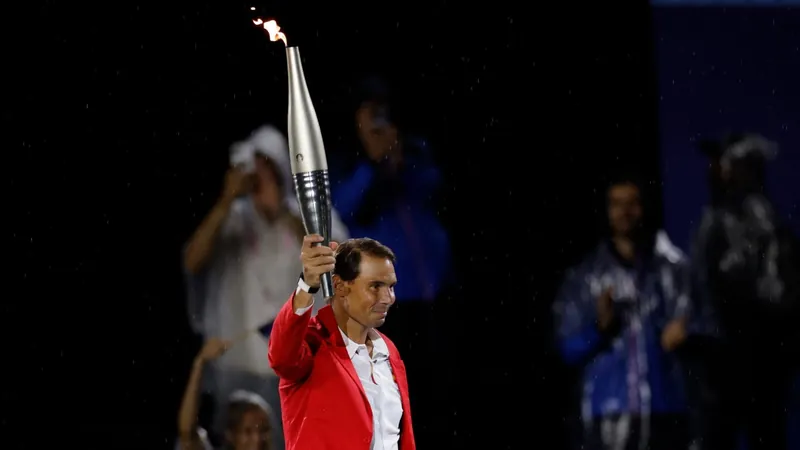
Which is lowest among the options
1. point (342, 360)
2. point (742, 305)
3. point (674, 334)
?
point (674, 334)

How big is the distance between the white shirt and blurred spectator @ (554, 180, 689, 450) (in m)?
2.41

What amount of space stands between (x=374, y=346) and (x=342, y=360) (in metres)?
0.19

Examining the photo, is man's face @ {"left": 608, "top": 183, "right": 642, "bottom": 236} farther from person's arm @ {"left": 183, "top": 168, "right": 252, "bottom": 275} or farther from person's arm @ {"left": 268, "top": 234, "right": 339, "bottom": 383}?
person's arm @ {"left": 268, "top": 234, "right": 339, "bottom": 383}

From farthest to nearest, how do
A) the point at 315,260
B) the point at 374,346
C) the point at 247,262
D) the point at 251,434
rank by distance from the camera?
the point at 247,262 → the point at 251,434 → the point at 374,346 → the point at 315,260

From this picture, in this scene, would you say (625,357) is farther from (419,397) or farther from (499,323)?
(419,397)

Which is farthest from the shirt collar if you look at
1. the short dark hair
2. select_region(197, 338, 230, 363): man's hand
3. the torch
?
select_region(197, 338, 230, 363): man's hand

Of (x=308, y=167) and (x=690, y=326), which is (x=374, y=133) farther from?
(x=308, y=167)

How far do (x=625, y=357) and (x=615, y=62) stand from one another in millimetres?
1510

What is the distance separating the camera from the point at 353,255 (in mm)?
2887

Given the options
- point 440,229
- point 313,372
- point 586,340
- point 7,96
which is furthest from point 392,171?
point 313,372

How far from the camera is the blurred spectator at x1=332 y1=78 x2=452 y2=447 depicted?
4.98m

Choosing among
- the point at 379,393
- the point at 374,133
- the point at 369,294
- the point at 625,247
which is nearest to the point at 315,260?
the point at 369,294

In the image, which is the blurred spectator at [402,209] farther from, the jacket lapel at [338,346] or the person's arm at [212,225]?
the jacket lapel at [338,346]

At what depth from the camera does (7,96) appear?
4742mm
